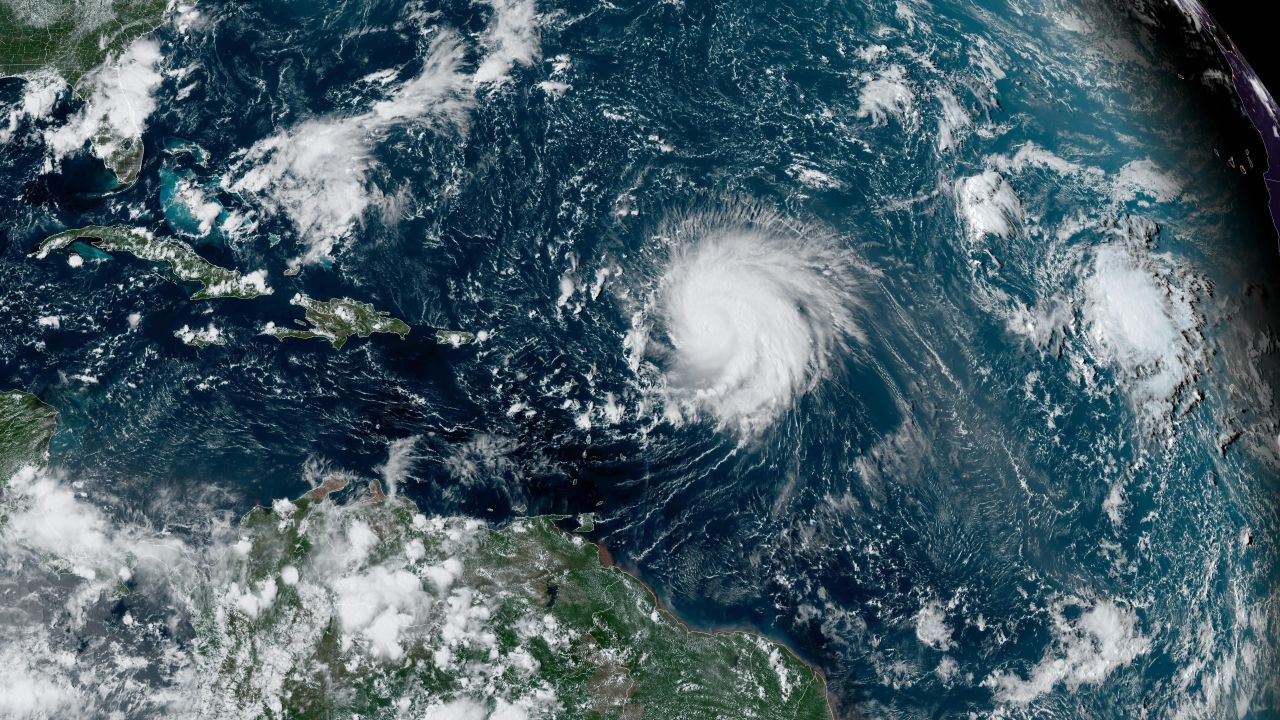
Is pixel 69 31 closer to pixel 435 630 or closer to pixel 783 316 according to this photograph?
pixel 435 630

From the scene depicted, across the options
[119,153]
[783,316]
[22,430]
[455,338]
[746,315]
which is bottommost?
[22,430]

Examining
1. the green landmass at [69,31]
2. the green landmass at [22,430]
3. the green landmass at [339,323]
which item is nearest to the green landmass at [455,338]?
the green landmass at [339,323]

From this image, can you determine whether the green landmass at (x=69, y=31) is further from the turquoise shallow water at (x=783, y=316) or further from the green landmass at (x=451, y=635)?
the green landmass at (x=451, y=635)

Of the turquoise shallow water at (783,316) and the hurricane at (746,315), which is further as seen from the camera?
the hurricane at (746,315)

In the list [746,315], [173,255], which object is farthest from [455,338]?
[173,255]

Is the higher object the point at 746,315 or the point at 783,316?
the point at 783,316

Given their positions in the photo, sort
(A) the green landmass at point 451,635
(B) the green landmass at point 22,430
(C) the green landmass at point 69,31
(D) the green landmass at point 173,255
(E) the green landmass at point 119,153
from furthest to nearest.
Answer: (C) the green landmass at point 69,31 → (E) the green landmass at point 119,153 → (D) the green landmass at point 173,255 → (B) the green landmass at point 22,430 → (A) the green landmass at point 451,635

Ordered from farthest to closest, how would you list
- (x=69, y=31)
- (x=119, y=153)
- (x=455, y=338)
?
(x=69, y=31) → (x=119, y=153) → (x=455, y=338)
